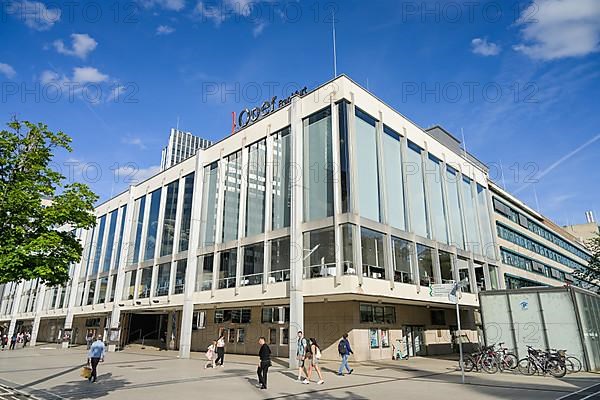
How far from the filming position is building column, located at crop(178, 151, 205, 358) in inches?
1064

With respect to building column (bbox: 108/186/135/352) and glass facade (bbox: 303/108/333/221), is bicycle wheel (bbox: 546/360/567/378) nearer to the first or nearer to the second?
glass facade (bbox: 303/108/333/221)

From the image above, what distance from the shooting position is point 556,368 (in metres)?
15.4

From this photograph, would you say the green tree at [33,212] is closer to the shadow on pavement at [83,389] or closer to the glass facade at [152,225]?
the shadow on pavement at [83,389]

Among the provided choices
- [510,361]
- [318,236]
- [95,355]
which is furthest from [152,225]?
[510,361]

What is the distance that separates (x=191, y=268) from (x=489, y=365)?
67.9 ft

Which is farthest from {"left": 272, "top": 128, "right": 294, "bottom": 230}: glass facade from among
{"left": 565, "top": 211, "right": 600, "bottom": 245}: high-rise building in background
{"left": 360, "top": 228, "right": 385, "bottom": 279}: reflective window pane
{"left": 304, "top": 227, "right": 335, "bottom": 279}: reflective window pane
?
{"left": 565, "top": 211, "right": 600, "bottom": 245}: high-rise building in background

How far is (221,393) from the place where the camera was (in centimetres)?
1165

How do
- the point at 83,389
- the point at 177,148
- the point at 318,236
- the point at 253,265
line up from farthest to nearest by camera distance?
1. the point at 177,148
2. the point at 253,265
3. the point at 318,236
4. the point at 83,389

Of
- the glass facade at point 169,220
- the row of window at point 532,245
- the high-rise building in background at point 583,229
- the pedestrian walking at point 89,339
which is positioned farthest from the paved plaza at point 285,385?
the high-rise building in background at point 583,229

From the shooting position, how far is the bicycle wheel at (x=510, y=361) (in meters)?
16.8

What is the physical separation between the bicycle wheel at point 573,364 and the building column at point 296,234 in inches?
467

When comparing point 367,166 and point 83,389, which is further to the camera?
point 367,166

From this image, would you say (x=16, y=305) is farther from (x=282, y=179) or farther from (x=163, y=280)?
(x=282, y=179)

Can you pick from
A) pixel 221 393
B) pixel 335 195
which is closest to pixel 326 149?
pixel 335 195
